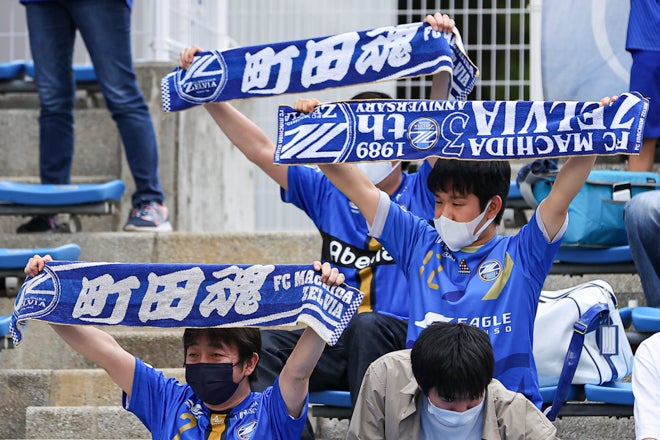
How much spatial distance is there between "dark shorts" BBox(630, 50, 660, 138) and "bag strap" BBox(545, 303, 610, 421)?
187cm

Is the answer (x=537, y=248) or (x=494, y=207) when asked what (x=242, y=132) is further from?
(x=537, y=248)

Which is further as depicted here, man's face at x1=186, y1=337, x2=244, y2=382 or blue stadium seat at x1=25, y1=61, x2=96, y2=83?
blue stadium seat at x1=25, y1=61, x2=96, y2=83

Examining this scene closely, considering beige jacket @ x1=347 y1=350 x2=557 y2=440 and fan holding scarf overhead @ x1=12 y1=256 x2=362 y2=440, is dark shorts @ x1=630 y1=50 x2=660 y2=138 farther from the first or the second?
fan holding scarf overhead @ x1=12 y1=256 x2=362 y2=440

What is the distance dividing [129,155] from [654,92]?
2640mm

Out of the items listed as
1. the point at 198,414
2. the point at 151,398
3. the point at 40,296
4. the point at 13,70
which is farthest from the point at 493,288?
the point at 13,70

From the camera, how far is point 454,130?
4648 millimetres

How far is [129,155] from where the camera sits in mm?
7285

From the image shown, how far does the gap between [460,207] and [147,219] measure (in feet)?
9.44

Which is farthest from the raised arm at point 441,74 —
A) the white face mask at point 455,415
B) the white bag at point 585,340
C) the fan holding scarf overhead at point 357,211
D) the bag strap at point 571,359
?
the white face mask at point 455,415

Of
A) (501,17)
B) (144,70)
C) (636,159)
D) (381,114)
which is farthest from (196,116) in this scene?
(381,114)

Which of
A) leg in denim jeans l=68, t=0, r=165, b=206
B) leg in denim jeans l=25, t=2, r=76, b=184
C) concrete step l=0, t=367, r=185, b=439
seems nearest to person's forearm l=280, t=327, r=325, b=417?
concrete step l=0, t=367, r=185, b=439

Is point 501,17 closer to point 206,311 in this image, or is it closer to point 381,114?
point 381,114

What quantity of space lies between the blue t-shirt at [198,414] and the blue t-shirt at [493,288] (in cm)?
59

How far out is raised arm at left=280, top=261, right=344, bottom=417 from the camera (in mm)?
4289
